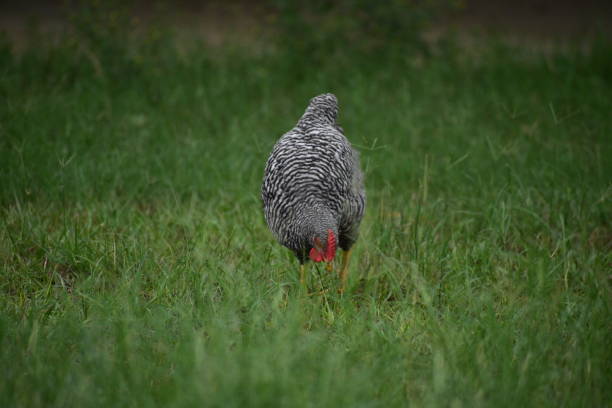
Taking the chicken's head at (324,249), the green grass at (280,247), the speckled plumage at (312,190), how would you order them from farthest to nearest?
1. the speckled plumage at (312,190)
2. the chicken's head at (324,249)
3. the green grass at (280,247)

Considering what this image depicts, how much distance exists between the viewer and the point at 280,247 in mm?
4246

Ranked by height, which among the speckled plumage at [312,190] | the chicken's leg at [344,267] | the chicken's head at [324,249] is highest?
the speckled plumage at [312,190]

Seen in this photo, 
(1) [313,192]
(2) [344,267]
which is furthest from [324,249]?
(2) [344,267]

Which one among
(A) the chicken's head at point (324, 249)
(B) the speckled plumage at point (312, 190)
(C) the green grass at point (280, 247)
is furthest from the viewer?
(B) the speckled plumage at point (312, 190)

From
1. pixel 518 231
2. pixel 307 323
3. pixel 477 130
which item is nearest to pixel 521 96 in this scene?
pixel 477 130

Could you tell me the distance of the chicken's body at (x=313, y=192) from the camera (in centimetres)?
332

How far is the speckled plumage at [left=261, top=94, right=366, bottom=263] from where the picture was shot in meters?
3.36

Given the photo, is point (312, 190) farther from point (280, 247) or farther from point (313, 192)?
point (280, 247)

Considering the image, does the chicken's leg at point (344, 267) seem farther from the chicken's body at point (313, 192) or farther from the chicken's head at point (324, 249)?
the chicken's head at point (324, 249)

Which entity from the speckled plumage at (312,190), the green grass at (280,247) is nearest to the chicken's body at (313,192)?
the speckled plumage at (312,190)

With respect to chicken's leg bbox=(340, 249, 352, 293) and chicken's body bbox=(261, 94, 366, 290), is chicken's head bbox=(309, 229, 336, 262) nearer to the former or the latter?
chicken's body bbox=(261, 94, 366, 290)

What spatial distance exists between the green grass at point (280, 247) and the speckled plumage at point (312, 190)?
31 centimetres

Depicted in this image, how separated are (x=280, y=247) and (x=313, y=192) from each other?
907 millimetres

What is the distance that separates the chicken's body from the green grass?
0.99 ft
